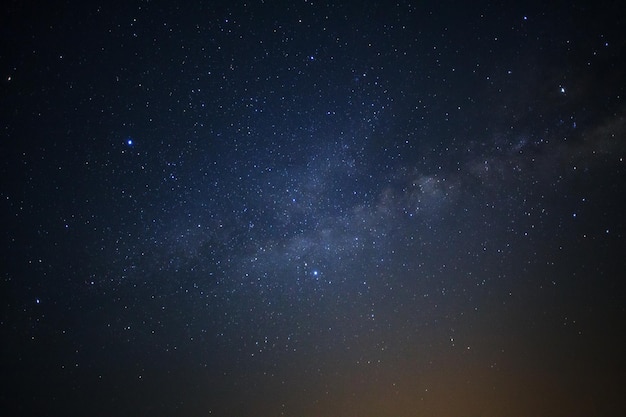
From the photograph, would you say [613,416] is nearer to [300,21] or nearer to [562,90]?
[562,90]

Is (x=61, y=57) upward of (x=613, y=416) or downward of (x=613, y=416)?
upward

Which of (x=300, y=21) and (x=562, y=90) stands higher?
(x=300, y=21)

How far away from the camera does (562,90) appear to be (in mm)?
6480

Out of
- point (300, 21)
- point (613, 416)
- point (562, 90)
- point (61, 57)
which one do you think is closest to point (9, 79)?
point (61, 57)

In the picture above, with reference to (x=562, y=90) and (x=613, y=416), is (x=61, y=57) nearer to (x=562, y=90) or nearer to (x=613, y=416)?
(x=562, y=90)

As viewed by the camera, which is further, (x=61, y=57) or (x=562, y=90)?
(x=562, y=90)

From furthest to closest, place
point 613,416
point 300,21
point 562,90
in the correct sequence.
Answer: point 613,416 < point 562,90 < point 300,21

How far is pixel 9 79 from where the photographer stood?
5.40m


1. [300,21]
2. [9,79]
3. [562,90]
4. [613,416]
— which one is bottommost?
[613,416]

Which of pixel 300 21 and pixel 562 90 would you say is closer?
pixel 300 21

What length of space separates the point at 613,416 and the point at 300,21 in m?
15.8

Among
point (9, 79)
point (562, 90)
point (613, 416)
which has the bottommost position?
point (613, 416)

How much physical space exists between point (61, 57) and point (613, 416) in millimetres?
17930

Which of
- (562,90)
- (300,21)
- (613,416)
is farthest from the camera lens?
(613,416)
